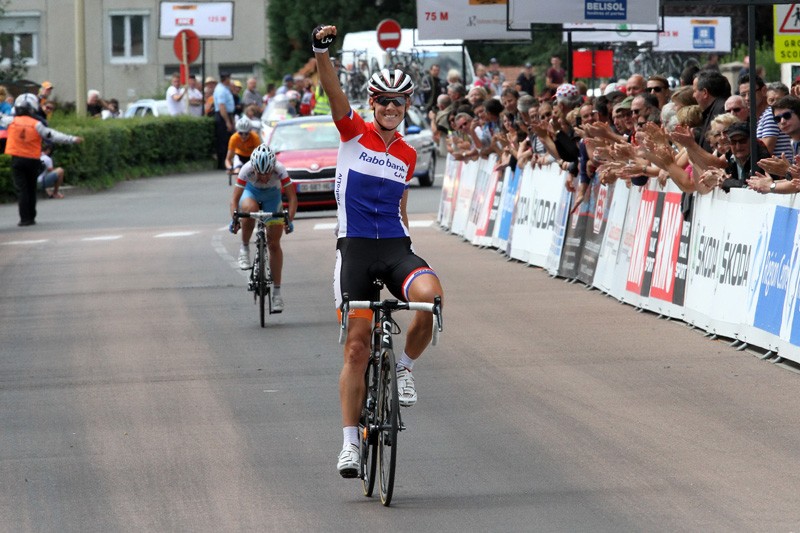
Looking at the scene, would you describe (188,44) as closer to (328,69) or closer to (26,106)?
(26,106)

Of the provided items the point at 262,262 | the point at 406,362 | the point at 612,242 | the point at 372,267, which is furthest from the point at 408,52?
the point at 406,362

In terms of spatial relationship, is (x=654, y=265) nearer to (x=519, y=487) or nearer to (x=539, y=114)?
(x=539, y=114)

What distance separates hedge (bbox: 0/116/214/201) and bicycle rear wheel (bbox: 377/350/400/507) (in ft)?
84.9

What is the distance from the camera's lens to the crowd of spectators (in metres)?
13.2

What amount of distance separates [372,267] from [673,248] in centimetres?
671

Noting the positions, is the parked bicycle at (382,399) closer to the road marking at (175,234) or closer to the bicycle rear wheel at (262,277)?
the bicycle rear wheel at (262,277)

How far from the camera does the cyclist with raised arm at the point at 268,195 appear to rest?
15.5 metres

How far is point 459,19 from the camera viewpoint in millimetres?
29688

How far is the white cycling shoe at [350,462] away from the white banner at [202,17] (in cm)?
4777

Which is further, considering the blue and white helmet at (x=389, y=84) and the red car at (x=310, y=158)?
the red car at (x=310, y=158)

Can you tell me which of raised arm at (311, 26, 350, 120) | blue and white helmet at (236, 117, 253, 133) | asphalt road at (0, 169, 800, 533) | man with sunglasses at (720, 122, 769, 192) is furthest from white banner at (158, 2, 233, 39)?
raised arm at (311, 26, 350, 120)

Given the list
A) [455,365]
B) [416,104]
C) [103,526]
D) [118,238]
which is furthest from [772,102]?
[416,104]

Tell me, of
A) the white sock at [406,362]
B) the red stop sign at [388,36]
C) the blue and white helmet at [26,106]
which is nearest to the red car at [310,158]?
the blue and white helmet at [26,106]

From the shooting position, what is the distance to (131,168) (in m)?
41.4
